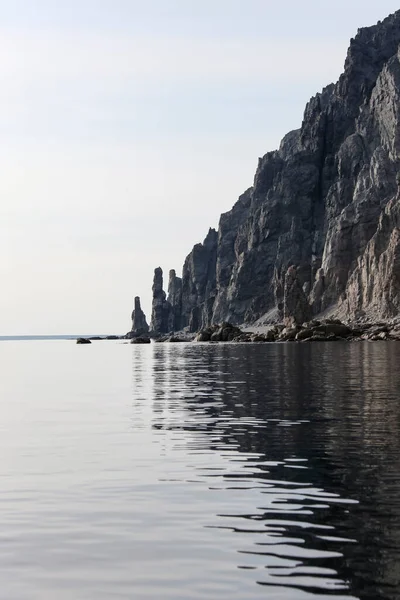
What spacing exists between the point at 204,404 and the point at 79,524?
24.3 m

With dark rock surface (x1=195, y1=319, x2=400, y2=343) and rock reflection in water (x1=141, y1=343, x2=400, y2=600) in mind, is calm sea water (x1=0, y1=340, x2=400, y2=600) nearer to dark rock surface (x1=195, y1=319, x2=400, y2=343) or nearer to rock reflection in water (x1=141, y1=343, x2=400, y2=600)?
rock reflection in water (x1=141, y1=343, x2=400, y2=600)

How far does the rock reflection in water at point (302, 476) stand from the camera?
45.0 feet

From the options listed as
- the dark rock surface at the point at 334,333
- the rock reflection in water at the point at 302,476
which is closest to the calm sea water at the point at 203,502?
the rock reflection in water at the point at 302,476

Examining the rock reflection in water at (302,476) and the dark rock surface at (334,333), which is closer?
the rock reflection in water at (302,476)

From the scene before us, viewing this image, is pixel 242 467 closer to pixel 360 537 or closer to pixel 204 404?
pixel 360 537

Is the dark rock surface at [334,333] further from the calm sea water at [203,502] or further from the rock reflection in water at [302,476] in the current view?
the calm sea water at [203,502]

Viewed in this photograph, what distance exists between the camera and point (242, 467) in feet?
75.5

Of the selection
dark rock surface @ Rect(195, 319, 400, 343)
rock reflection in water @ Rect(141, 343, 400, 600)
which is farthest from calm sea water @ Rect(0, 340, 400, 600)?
dark rock surface @ Rect(195, 319, 400, 343)

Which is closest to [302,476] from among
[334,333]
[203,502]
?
[203,502]

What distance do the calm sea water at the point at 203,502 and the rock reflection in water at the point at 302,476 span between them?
48 mm

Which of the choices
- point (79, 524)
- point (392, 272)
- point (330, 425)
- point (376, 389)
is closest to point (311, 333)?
point (392, 272)

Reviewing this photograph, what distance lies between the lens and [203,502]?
18719 mm

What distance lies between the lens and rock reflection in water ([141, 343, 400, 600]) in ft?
45.0

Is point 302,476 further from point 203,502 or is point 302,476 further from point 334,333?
point 334,333
